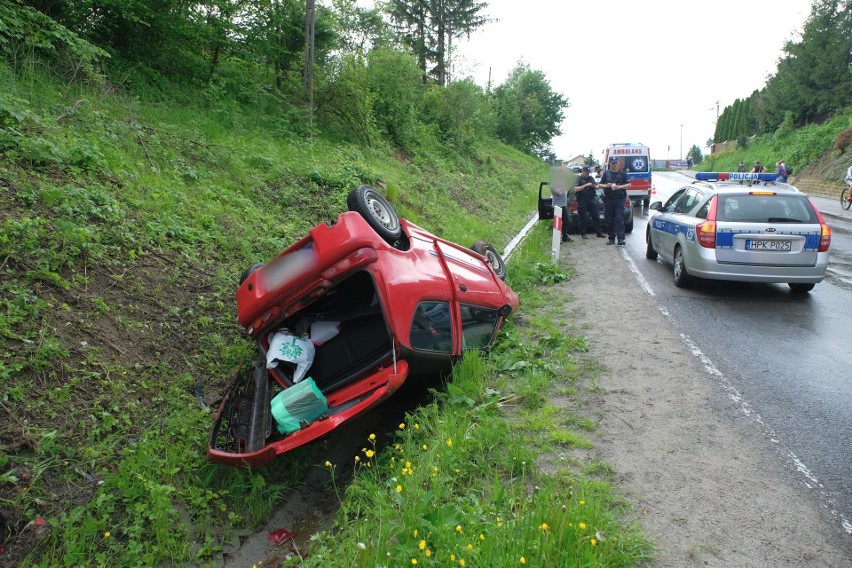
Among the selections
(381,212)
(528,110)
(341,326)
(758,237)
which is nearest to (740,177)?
(758,237)

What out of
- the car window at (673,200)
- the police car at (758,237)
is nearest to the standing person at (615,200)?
the car window at (673,200)

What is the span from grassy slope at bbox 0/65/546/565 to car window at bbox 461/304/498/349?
77.8 inches

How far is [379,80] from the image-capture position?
17828 mm

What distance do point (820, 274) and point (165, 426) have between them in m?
8.35

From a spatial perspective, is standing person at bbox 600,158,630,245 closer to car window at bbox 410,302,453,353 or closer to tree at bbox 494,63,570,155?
car window at bbox 410,302,453,353

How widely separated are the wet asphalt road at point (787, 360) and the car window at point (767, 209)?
114 centimetres

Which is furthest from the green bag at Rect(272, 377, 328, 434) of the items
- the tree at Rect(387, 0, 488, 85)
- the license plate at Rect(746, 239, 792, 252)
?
the tree at Rect(387, 0, 488, 85)

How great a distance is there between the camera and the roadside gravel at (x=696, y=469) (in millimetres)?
3131

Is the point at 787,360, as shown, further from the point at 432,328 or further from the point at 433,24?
the point at 433,24

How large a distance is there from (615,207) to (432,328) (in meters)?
9.50

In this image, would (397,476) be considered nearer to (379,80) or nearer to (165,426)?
(165,426)

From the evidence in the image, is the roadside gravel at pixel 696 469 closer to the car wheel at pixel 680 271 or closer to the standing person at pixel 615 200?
the car wheel at pixel 680 271

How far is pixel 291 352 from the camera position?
17.2ft

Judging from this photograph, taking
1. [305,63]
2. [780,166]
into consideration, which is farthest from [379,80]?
[780,166]
